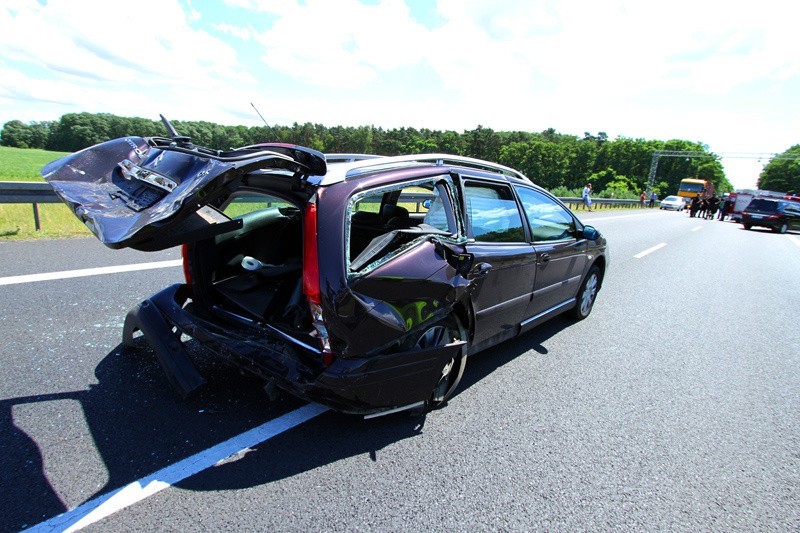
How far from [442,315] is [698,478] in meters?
1.81

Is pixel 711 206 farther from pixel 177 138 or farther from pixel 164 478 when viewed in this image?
pixel 164 478

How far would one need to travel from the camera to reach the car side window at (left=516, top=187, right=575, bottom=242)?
416cm

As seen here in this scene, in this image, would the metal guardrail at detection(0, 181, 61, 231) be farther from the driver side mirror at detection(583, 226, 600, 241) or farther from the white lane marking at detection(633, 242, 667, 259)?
the white lane marking at detection(633, 242, 667, 259)

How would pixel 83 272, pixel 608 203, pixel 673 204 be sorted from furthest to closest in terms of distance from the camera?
pixel 673 204 → pixel 608 203 → pixel 83 272

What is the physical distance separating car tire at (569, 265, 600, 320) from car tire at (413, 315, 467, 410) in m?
2.63

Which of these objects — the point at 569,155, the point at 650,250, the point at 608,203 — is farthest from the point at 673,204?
the point at 569,155

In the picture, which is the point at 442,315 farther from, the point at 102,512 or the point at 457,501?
the point at 102,512

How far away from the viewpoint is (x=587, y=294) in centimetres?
546

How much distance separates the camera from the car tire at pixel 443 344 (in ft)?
9.86

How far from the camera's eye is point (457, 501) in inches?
89.5

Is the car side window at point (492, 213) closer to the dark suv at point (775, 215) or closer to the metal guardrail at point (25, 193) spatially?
the metal guardrail at point (25, 193)

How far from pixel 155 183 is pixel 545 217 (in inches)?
137

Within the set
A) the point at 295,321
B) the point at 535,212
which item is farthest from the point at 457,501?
the point at 535,212

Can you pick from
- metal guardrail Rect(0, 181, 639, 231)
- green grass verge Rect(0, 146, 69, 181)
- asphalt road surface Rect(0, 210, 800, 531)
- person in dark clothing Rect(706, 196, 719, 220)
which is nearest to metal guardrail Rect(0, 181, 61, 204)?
metal guardrail Rect(0, 181, 639, 231)
